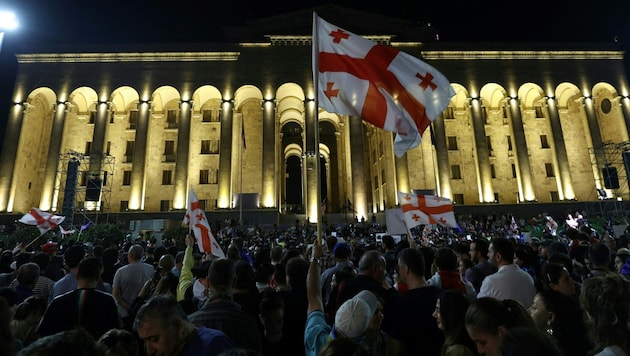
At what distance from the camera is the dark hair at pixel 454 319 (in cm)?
269

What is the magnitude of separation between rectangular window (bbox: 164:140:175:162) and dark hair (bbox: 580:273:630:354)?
37207mm

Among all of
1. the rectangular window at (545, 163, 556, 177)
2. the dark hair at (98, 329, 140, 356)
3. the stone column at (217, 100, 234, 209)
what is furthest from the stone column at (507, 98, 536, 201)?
the dark hair at (98, 329, 140, 356)

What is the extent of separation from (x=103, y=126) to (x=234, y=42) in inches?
603

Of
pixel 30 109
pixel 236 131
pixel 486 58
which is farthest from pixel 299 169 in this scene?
pixel 30 109

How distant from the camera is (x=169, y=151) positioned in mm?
36188

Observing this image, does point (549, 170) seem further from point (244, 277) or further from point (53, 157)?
point (53, 157)

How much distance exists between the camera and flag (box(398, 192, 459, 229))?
881cm

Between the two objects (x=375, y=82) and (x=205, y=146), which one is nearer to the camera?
(x=375, y=82)

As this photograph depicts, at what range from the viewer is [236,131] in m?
36.7

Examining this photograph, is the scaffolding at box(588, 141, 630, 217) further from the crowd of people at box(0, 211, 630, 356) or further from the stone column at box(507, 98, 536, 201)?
the crowd of people at box(0, 211, 630, 356)

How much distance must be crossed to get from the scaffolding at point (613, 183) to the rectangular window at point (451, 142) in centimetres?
1186

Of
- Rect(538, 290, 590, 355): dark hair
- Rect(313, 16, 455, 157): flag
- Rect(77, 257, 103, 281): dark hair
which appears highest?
Rect(313, 16, 455, 157): flag

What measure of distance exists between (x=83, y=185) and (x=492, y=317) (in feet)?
127

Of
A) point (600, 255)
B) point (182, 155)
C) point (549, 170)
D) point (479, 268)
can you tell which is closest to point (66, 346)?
point (479, 268)
